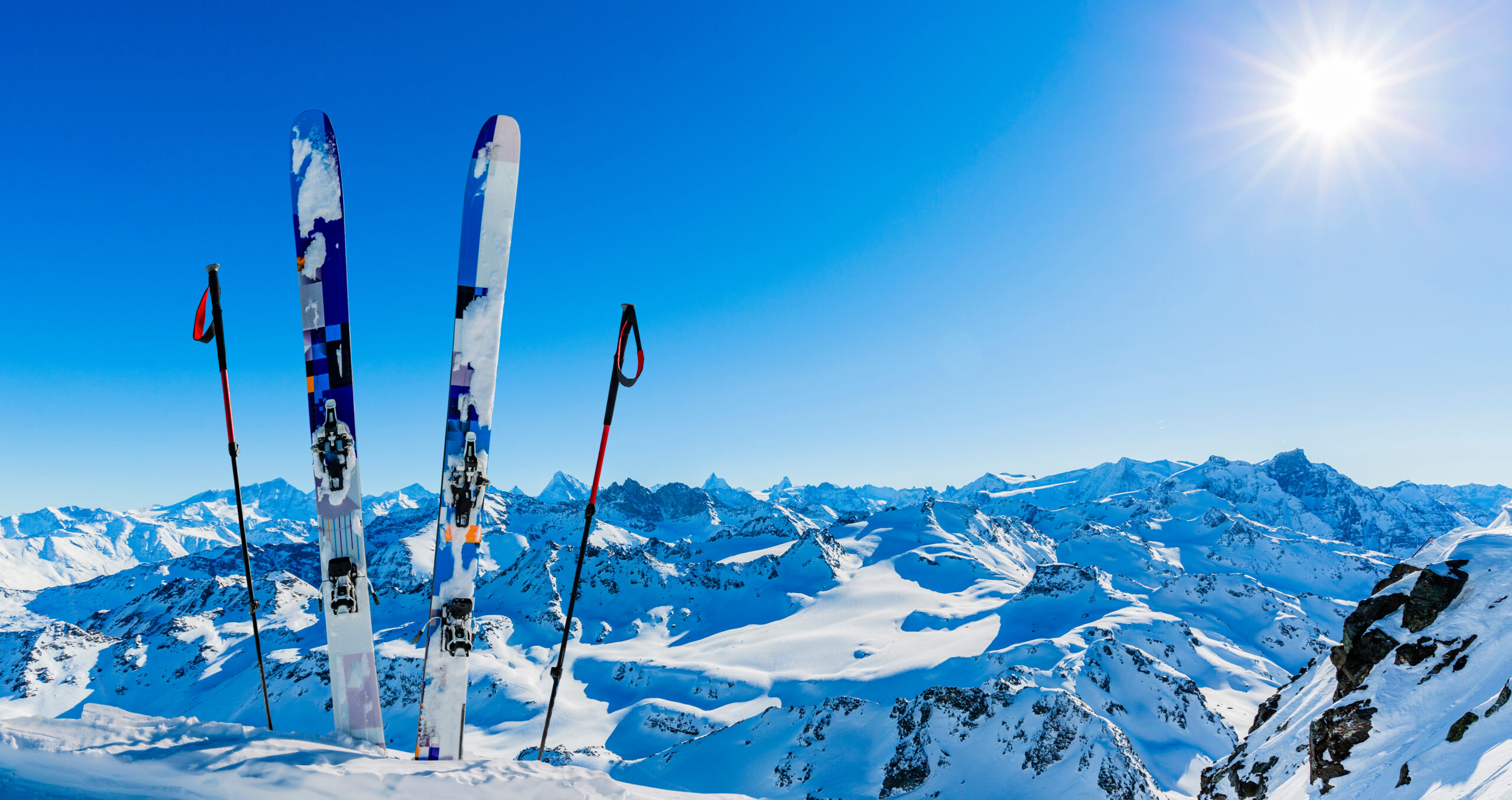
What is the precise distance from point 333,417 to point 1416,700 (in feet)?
69.2

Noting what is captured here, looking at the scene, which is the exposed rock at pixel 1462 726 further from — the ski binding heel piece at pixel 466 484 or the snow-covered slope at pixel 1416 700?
the ski binding heel piece at pixel 466 484

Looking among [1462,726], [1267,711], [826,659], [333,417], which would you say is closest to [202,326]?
[333,417]

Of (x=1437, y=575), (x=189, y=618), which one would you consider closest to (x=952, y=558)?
(x=1437, y=575)

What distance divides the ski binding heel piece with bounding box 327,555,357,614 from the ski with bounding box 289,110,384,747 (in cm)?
1

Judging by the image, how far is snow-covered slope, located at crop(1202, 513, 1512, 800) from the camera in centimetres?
934

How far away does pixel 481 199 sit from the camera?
1193 centimetres

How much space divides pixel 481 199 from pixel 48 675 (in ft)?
713

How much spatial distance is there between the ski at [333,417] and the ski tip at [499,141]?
8.45 ft

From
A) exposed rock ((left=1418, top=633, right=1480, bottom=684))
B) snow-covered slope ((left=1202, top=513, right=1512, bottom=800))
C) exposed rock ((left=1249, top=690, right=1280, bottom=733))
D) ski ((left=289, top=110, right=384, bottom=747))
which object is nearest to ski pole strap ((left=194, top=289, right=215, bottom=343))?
ski ((left=289, top=110, right=384, bottom=747))

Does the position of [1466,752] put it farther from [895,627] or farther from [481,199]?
[895,627]

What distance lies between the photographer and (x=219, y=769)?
649cm

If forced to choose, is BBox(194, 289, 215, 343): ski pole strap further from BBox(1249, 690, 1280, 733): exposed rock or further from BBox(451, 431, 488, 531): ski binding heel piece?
BBox(1249, 690, 1280, 733): exposed rock

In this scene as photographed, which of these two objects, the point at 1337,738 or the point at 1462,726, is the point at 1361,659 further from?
the point at 1462,726

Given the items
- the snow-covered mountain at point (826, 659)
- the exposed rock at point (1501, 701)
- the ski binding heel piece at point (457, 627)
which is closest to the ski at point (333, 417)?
the ski binding heel piece at point (457, 627)
